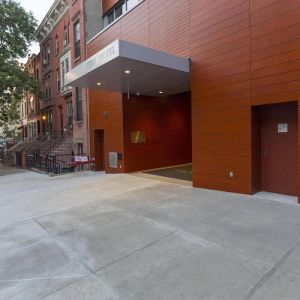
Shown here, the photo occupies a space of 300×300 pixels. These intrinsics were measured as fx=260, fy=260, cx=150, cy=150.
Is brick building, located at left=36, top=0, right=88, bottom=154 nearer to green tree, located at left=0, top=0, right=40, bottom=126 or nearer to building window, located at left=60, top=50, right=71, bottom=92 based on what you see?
building window, located at left=60, top=50, right=71, bottom=92

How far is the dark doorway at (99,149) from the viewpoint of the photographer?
13.8 metres

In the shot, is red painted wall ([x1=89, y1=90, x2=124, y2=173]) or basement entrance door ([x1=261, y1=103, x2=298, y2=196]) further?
red painted wall ([x1=89, y1=90, x2=124, y2=173])

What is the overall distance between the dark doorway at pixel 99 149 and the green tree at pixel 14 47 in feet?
27.8

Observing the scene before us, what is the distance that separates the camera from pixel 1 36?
1836cm

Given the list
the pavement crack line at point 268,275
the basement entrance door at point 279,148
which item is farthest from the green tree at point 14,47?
the pavement crack line at point 268,275

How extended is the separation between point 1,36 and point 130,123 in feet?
44.7

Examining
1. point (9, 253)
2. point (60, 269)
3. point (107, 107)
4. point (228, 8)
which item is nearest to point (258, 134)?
point (228, 8)

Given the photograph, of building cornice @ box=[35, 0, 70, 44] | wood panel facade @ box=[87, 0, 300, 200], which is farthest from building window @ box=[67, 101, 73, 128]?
wood panel facade @ box=[87, 0, 300, 200]

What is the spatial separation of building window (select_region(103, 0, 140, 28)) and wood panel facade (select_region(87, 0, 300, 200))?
3856mm

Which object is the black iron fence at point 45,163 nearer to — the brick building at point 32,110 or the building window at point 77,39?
the building window at point 77,39

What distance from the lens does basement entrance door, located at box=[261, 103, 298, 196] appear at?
630cm

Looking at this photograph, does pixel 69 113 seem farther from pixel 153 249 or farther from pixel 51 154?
pixel 153 249

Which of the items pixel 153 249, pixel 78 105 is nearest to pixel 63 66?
pixel 78 105

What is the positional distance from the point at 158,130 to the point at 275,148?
653 cm
